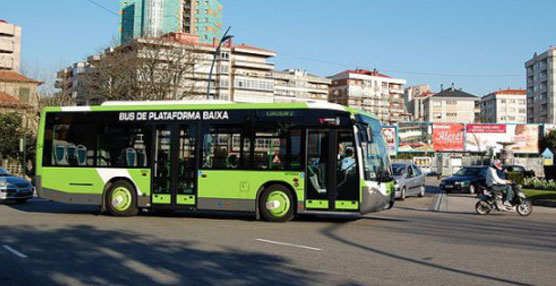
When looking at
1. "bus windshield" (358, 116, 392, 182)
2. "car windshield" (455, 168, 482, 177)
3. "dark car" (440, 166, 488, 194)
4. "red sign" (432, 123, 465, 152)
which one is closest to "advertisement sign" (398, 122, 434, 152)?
"red sign" (432, 123, 465, 152)

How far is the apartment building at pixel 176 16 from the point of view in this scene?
14275cm

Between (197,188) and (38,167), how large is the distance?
4.97 metres

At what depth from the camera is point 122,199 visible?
15.8 meters

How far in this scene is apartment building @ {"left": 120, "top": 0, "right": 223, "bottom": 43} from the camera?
143 m

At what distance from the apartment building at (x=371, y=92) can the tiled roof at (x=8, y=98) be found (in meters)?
92.3

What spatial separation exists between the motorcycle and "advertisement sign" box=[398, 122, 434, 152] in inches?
1979

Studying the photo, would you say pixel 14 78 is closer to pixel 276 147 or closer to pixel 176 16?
pixel 276 147

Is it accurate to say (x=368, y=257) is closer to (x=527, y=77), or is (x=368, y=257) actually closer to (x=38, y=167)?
(x=38, y=167)

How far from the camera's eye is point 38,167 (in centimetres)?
1658

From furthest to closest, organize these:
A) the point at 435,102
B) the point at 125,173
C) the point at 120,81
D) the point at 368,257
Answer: the point at 435,102, the point at 120,81, the point at 125,173, the point at 368,257

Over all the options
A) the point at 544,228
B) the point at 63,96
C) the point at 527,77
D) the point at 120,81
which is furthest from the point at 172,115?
the point at 527,77

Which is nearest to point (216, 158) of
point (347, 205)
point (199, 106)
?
point (199, 106)

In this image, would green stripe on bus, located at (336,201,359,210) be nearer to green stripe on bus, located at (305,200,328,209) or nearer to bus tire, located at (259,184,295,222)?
green stripe on bus, located at (305,200,328,209)

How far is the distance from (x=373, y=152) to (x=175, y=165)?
5.18 metres
